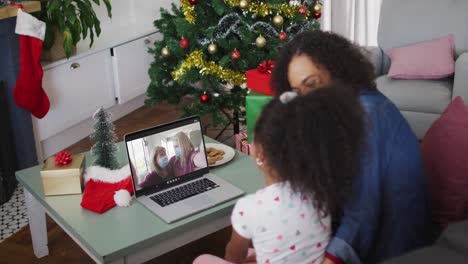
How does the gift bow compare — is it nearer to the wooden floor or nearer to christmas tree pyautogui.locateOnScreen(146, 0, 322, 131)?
christmas tree pyautogui.locateOnScreen(146, 0, 322, 131)

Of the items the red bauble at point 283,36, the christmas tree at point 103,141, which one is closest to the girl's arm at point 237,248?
the christmas tree at point 103,141

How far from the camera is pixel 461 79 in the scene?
2723mm

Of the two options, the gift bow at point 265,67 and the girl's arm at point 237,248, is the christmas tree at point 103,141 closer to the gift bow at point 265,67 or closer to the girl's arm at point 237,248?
the girl's arm at point 237,248

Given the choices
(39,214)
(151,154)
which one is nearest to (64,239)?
(39,214)

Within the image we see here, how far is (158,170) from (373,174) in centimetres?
77

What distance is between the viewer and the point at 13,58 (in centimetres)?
299

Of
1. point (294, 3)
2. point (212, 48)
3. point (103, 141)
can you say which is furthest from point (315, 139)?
point (294, 3)

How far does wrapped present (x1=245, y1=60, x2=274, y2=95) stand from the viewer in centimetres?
274

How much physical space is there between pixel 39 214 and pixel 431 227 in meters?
1.52

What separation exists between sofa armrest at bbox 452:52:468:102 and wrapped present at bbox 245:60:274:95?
2.96 ft

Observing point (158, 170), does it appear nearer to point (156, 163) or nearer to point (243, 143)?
point (156, 163)

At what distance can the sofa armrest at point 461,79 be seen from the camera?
2701 millimetres

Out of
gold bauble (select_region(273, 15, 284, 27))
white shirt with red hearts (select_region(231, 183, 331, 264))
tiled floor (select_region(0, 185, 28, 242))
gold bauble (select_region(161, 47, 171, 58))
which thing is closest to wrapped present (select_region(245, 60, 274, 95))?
gold bauble (select_region(273, 15, 284, 27))

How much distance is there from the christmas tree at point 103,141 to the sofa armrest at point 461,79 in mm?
1701
